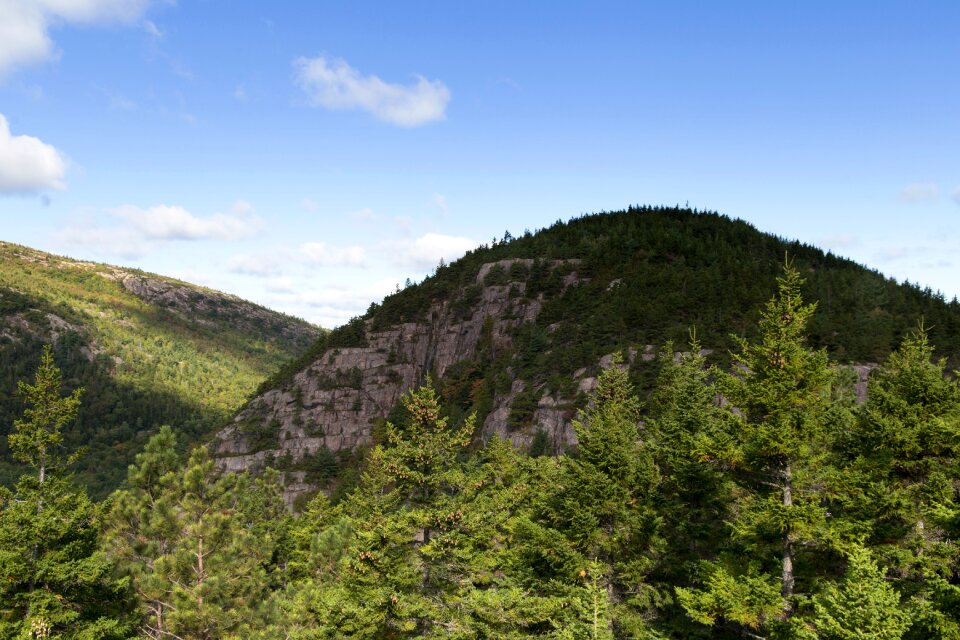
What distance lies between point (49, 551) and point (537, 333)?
85247mm

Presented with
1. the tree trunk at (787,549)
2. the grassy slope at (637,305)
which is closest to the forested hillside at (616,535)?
the tree trunk at (787,549)

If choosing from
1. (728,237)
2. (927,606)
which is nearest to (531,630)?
(927,606)

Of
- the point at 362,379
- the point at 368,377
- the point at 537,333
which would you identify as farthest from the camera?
the point at 368,377

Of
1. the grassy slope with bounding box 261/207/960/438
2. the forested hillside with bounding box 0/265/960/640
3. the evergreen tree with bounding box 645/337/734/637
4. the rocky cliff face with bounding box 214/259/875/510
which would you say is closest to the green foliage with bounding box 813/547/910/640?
the forested hillside with bounding box 0/265/960/640

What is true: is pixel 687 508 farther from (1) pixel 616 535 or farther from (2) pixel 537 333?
(2) pixel 537 333

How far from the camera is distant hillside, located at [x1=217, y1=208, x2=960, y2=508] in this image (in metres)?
80.7

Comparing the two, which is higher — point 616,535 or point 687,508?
point 687,508

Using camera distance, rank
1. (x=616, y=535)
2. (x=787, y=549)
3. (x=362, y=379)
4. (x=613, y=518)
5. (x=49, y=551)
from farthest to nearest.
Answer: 1. (x=362, y=379)
2. (x=613, y=518)
3. (x=616, y=535)
4. (x=49, y=551)
5. (x=787, y=549)

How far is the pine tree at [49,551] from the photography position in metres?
20.4

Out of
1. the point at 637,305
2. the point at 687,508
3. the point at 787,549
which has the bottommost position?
the point at 687,508

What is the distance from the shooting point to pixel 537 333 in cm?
10162

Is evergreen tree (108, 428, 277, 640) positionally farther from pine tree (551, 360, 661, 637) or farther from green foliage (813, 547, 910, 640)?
green foliage (813, 547, 910, 640)

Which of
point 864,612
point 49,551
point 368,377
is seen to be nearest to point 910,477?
point 864,612

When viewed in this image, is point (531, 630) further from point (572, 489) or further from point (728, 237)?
point (728, 237)
